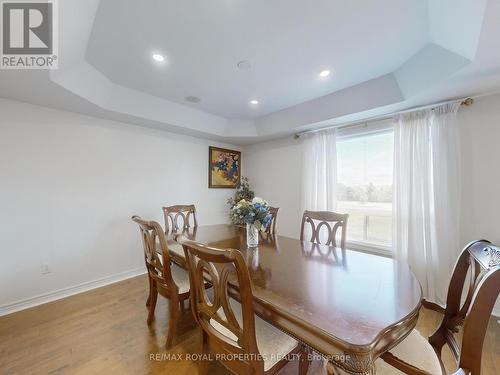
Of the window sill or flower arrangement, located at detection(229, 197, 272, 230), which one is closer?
flower arrangement, located at detection(229, 197, 272, 230)

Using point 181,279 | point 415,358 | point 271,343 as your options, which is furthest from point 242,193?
point 415,358

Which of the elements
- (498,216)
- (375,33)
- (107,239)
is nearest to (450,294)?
(498,216)

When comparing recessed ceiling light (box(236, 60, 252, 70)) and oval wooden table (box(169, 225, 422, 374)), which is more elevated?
recessed ceiling light (box(236, 60, 252, 70))

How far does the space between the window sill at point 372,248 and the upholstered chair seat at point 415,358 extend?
180cm

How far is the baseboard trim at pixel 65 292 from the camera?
212 centimetres

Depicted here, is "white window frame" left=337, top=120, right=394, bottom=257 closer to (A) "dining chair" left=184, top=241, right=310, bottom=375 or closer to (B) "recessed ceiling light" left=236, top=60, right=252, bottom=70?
(B) "recessed ceiling light" left=236, top=60, right=252, bottom=70

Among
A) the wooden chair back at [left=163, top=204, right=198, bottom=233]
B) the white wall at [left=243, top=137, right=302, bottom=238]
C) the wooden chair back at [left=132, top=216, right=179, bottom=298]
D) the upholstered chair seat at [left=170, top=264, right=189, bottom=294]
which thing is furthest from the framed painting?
the wooden chair back at [left=132, top=216, right=179, bottom=298]

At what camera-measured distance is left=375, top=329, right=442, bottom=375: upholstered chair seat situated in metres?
0.90

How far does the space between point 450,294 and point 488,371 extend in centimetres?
100

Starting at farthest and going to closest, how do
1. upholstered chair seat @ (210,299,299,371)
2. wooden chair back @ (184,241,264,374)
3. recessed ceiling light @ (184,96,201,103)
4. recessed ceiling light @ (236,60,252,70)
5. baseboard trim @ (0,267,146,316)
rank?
recessed ceiling light @ (184,96,201,103)
baseboard trim @ (0,267,146,316)
recessed ceiling light @ (236,60,252,70)
upholstered chair seat @ (210,299,299,371)
wooden chair back @ (184,241,264,374)

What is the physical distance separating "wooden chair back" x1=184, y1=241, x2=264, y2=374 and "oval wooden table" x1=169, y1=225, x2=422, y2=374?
0.11 metres

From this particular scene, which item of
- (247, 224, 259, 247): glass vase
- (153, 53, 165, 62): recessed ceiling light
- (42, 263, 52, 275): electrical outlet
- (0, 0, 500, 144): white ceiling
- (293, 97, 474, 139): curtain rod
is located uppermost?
(153, 53, 165, 62): recessed ceiling light

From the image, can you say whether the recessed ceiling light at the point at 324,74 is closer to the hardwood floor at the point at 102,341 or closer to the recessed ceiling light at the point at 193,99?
the recessed ceiling light at the point at 193,99

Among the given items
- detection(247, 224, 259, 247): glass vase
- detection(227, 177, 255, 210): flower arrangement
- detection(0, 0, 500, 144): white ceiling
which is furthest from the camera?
detection(227, 177, 255, 210): flower arrangement
